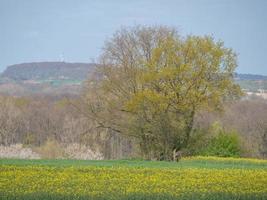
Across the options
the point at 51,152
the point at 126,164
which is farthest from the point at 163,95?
the point at 126,164

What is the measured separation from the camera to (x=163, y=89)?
5106 cm

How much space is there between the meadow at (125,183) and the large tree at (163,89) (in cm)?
2359

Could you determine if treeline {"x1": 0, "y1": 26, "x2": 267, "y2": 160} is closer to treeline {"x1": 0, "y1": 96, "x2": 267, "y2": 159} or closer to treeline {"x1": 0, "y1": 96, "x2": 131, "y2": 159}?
treeline {"x1": 0, "y1": 96, "x2": 267, "y2": 159}

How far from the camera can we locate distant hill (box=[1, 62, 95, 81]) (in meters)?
163

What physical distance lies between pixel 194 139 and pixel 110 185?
3141 centimetres

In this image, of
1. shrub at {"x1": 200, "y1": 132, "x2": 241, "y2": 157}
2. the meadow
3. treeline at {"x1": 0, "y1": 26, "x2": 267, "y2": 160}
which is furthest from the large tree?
the meadow

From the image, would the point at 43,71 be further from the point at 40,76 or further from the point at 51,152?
the point at 51,152

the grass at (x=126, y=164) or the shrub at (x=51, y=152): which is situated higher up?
the grass at (x=126, y=164)

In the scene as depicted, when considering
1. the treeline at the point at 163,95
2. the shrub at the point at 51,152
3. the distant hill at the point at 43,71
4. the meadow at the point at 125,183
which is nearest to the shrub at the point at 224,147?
the treeline at the point at 163,95

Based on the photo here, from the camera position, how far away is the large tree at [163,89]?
49562 millimetres

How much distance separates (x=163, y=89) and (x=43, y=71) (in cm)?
12942

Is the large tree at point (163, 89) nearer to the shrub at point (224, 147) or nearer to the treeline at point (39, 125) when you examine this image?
the shrub at point (224, 147)

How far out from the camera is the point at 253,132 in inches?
2702

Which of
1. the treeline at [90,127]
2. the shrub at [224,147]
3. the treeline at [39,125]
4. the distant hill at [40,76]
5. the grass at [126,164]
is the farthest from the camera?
the distant hill at [40,76]
